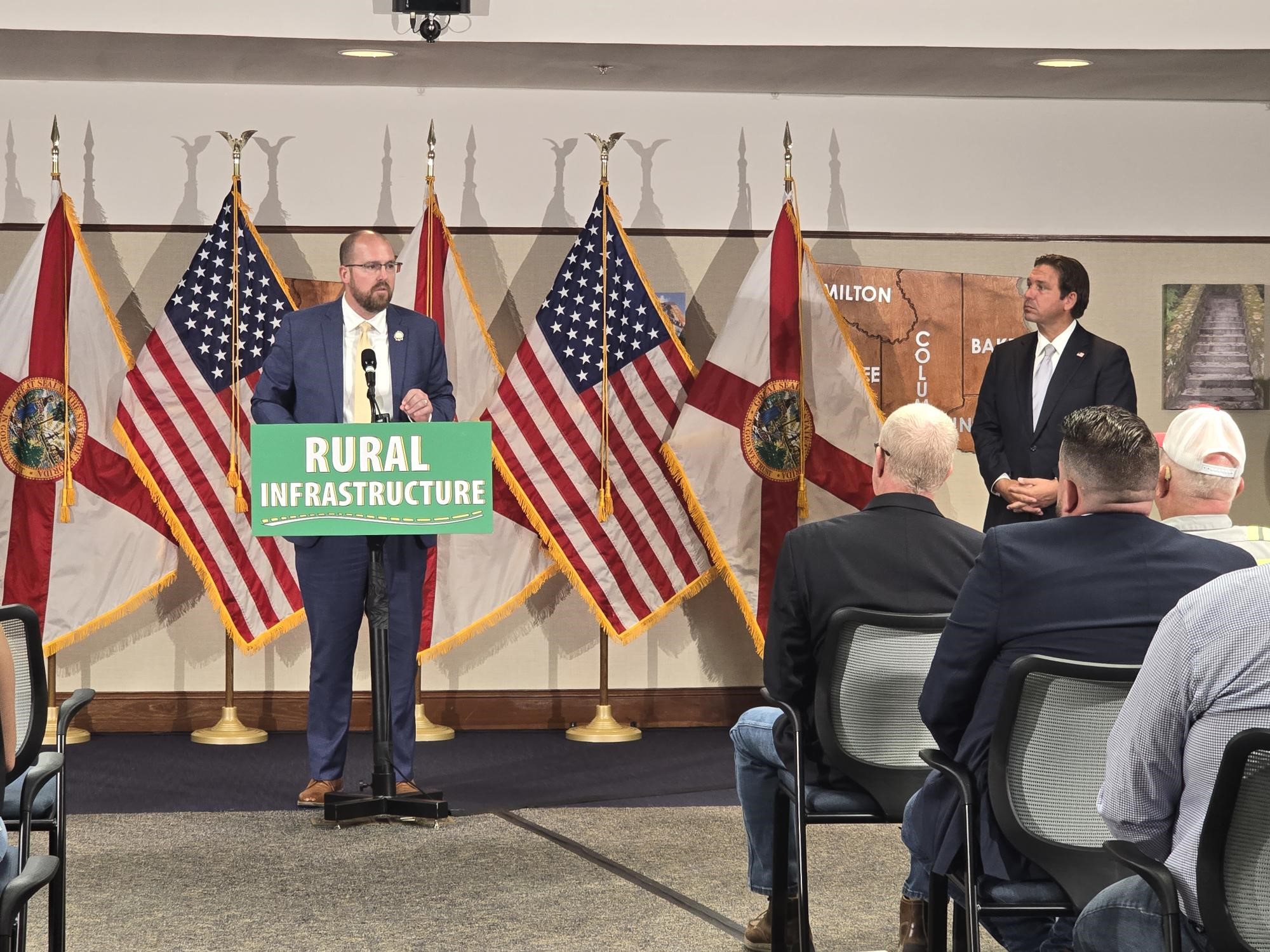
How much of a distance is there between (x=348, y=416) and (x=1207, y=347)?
4.04 meters

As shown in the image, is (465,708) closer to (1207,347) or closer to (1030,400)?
(1030,400)

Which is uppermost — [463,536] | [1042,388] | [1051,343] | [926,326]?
[926,326]

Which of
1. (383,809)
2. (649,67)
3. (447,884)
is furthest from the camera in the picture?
(649,67)

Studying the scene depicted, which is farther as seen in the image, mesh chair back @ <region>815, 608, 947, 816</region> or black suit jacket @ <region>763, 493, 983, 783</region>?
black suit jacket @ <region>763, 493, 983, 783</region>

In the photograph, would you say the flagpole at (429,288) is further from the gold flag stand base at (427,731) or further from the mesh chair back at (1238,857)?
the mesh chair back at (1238,857)

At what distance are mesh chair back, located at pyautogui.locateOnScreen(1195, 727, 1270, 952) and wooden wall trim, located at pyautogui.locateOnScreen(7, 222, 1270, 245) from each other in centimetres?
516

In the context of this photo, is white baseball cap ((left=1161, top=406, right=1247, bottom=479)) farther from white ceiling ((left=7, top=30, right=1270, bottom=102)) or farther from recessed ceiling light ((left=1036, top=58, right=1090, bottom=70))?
recessed ceiling light ((left=1036, top=58, right=1090, bottom=70))

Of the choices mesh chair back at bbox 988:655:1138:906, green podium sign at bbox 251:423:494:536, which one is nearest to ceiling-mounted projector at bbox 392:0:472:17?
green podium sign at bbox 251:423:494:536

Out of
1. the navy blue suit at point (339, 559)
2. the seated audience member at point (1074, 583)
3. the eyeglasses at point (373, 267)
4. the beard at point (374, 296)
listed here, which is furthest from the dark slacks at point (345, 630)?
the seated audience member at point (1074, 583)

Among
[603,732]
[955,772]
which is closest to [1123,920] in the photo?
[955,772]

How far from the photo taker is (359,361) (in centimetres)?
500

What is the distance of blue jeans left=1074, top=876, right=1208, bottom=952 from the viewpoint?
208cm

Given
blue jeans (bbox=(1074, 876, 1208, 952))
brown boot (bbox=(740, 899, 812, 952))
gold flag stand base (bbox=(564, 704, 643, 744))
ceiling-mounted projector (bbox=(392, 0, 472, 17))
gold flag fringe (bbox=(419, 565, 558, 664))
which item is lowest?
gold flag stand base (bbox=(564, 704, 643, 744))

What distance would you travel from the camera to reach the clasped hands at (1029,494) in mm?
5441
